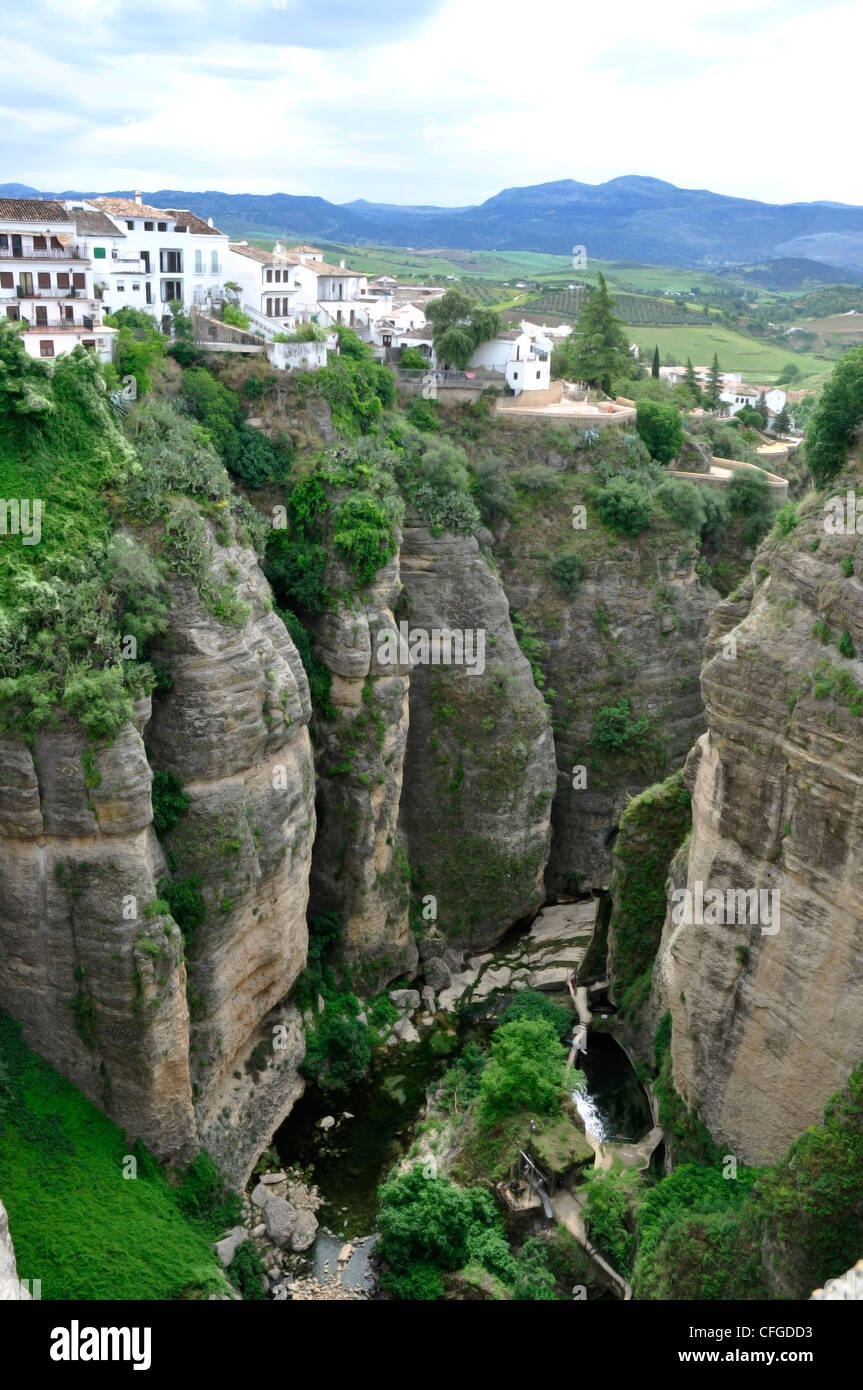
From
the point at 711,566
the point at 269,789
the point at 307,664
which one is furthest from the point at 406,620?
the point at 711,566

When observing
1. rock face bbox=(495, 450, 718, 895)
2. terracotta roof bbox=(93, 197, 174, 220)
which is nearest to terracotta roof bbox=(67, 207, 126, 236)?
terracotta roof bbox=(93, 197, 174, 220)

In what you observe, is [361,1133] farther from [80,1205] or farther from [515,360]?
[515,360]

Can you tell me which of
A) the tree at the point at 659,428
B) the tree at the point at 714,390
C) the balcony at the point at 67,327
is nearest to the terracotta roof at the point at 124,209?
the balcony at the point at 67,327

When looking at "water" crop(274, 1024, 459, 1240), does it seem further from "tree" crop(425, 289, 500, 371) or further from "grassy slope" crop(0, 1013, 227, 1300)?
"tree" crop(425, 289, 500, 371)

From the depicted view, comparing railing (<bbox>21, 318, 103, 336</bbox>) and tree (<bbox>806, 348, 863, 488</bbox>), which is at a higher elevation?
railing (<bbox>21, 318, 103, 336</bbox>)

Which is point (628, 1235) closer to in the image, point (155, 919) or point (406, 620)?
point (155, 919)

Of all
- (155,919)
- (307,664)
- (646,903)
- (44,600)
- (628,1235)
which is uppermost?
(44,600)
